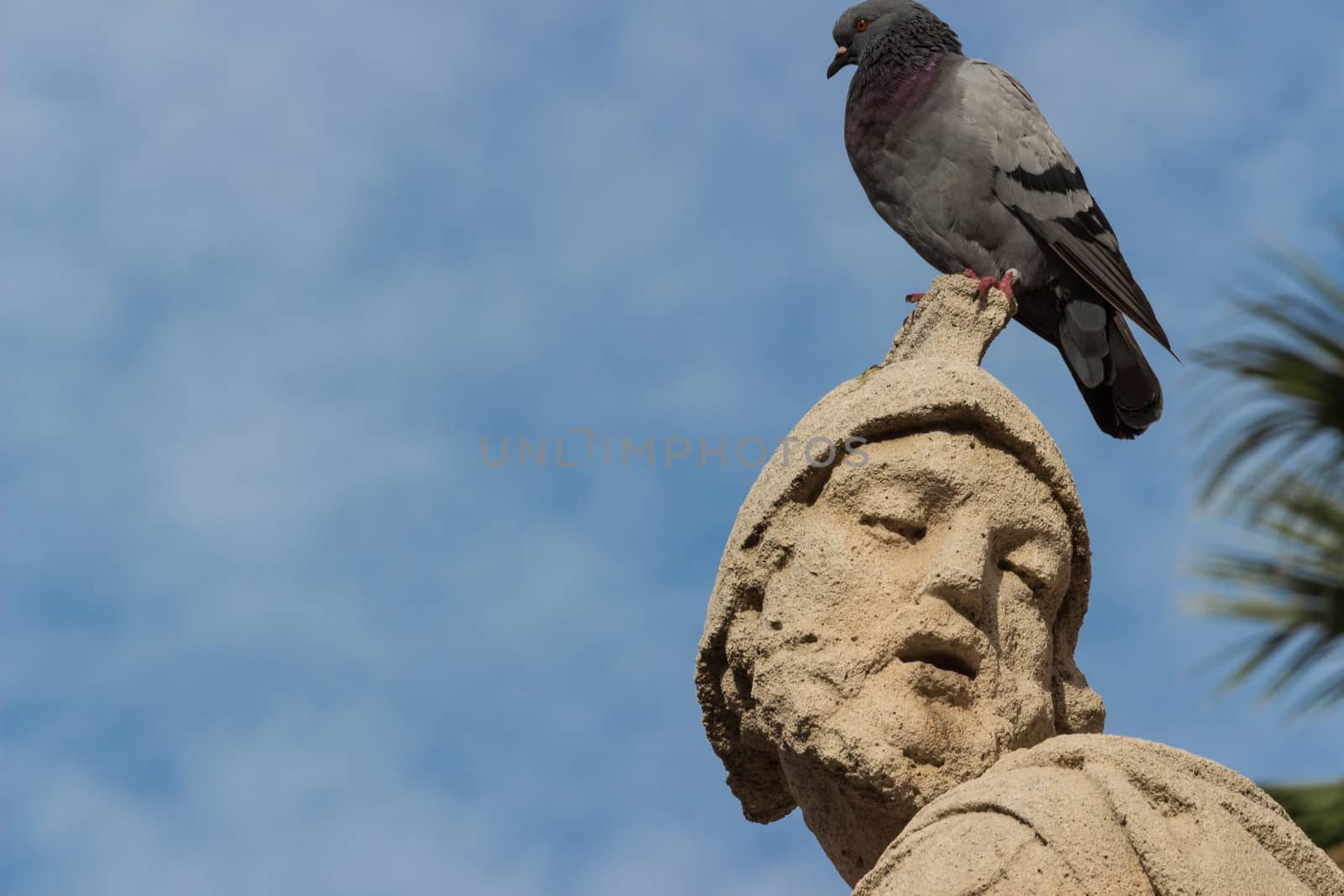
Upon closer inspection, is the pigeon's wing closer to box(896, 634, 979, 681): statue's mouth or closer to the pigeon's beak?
the pigeon's beak

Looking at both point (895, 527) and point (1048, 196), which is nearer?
point (895, 527)

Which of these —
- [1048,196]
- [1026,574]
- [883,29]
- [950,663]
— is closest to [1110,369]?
[1048,196]

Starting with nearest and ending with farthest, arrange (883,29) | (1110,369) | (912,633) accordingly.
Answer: (912,633), (1110,369), (883,29)

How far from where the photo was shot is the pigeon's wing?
5820mm

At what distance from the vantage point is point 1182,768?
2764 millimetres

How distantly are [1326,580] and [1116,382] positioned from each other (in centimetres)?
147

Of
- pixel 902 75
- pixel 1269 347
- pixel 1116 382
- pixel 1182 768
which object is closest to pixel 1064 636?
pixel 1182 768

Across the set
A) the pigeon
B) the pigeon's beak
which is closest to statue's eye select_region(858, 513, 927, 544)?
the pigeon

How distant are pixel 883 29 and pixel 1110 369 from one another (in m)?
1.63

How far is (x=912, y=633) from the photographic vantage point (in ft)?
10.4

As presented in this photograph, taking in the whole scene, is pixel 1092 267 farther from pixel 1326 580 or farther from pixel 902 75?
pixel 1326 580

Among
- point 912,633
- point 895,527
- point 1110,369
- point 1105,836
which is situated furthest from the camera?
point 1110,369

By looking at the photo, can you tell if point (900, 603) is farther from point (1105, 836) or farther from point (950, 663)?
point (1105, 836)

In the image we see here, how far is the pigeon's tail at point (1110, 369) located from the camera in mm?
5738
